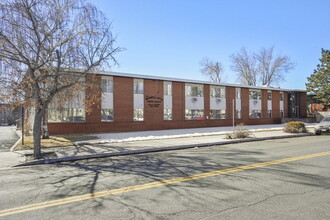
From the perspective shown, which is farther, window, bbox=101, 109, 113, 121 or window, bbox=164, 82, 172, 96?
window, bbox=164, 82, 172, 96

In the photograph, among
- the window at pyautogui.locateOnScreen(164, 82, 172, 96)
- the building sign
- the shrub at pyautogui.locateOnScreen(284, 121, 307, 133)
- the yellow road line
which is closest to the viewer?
the yellow road line

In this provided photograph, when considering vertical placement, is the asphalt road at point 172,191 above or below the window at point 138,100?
below

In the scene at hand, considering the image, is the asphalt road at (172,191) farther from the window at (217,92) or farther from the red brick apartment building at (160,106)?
the window at (217,92)

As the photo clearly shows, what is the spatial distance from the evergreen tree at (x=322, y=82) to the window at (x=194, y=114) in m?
23.3

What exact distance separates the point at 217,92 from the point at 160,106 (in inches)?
354

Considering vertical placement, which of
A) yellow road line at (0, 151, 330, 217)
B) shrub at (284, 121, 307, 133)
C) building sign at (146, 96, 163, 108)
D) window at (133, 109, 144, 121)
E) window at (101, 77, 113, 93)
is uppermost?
window at (101, 77, 113, 93)

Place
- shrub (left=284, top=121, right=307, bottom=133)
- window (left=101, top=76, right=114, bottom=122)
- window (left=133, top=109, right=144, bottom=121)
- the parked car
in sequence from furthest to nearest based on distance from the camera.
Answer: window (left=133, top=109, right=144, bottom=121) → window (left=101, top=76, right=114, bottom=122) → shrub (left=284, top=121, right=307, bottom=133) → the parked car

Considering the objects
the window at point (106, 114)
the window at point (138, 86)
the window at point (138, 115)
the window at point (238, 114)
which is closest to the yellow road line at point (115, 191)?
the window at point (106, 114)

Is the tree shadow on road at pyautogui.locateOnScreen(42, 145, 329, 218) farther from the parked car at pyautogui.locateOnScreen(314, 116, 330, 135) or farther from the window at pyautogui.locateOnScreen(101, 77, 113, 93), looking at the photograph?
the window at pyautogui.locateOnScreen(101, 77, 113, 93)

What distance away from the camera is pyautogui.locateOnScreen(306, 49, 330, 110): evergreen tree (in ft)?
121

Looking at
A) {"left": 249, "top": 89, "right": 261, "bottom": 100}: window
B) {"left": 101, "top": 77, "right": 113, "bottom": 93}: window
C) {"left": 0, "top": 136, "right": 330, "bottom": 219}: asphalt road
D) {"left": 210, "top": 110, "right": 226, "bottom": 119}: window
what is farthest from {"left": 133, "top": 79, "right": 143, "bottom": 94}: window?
Answer: {"left": 249, "top": 89, "right": 261, "bottom": 100}: window

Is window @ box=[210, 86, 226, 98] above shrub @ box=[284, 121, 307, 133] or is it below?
above

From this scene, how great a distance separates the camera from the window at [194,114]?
87.3ft

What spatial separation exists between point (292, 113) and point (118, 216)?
40.0 m
